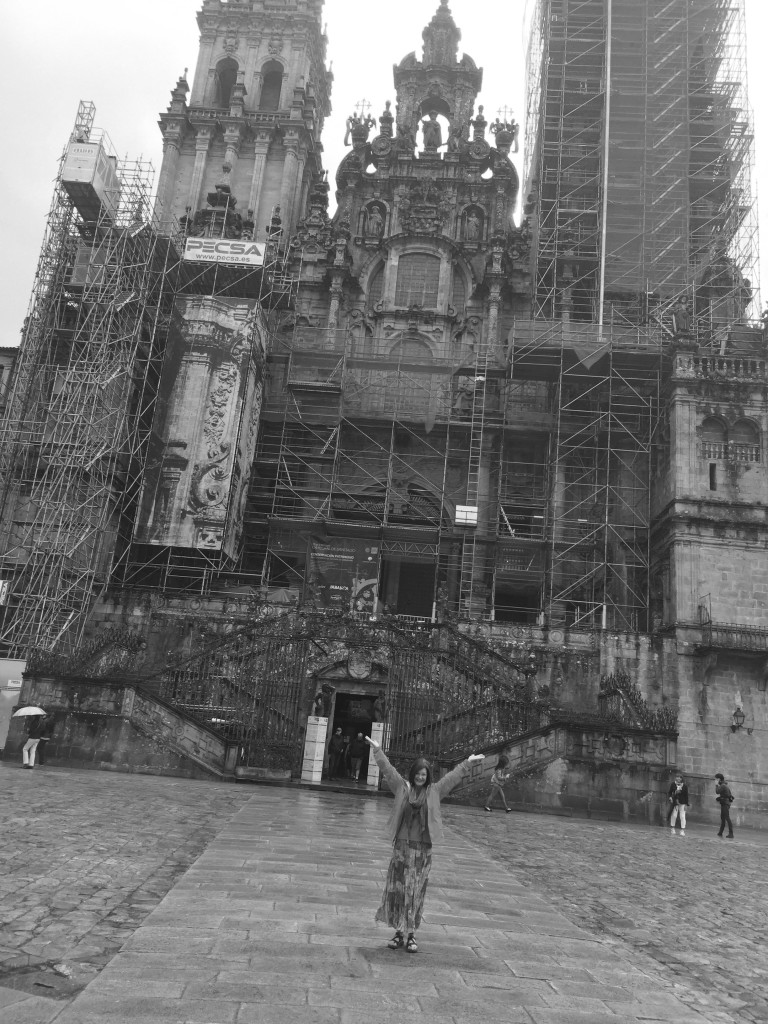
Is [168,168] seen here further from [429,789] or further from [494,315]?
[429,789]

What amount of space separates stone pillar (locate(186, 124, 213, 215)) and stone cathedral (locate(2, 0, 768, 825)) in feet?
0.48

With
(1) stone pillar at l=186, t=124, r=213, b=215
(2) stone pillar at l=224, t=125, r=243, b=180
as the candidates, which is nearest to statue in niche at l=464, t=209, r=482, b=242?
(2) stone pillar at l=224, t=125, r=243, b=180

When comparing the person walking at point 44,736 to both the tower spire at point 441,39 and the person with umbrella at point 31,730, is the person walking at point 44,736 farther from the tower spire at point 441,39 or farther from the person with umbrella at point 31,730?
the tower spire at point 441,39

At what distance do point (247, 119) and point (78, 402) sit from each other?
19994 millimetres

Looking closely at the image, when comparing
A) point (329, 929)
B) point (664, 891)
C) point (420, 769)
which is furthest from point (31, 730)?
point (420, 769)

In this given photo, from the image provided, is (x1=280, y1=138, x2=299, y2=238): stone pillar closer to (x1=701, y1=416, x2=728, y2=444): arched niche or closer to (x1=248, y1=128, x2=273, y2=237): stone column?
(x1=248, y1=128, x2=273, y2=237): stone column

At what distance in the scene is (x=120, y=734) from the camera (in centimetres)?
2081

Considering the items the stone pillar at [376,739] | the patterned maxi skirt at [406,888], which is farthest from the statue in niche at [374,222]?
the patterned maxi skirt at [406,888]

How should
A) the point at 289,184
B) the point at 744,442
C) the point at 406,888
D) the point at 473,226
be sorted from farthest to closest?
the point at 289,184 < the point at 473,226 < the point at 744,442 < the point at 406,888

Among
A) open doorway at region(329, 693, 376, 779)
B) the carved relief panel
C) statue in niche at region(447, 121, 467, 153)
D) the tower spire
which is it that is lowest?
open doorway at region(329, 693, 376, 779)

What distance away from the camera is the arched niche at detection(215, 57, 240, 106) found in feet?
149

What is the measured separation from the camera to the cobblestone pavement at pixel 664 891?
6.89 meters

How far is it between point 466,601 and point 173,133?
27939 mm

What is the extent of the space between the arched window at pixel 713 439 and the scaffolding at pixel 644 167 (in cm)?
515
